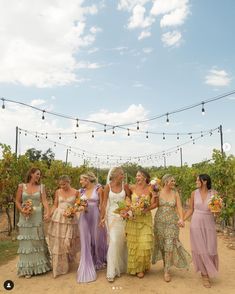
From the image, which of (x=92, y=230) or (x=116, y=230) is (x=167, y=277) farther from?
(x=92, y=230)

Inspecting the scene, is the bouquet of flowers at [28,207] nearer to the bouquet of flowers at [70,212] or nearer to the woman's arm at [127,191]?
the bouquet of flowers at [70,212]

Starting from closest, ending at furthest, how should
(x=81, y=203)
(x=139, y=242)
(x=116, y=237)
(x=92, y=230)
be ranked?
1. (x=139, y=242)
2. (x=116, y=237)
3. (x=81, y=203)
4. (x=92, y=230)

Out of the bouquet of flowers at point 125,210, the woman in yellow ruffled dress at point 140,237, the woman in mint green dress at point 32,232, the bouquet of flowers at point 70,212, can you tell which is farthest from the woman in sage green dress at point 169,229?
the woman in mint green dress at point 32,232

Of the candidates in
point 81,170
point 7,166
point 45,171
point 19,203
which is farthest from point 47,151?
point 19,203

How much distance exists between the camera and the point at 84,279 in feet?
19.9

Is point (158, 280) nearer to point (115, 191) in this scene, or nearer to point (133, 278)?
point (133, 278)

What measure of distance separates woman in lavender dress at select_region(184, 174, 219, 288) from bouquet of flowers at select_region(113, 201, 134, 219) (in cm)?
103

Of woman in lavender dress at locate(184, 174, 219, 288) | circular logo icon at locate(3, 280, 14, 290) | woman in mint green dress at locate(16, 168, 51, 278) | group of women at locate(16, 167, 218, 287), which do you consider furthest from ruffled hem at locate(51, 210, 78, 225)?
woman in lavender dress at locate(184, 174, 219, 288)

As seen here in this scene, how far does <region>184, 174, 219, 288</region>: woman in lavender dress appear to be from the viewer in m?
5.95

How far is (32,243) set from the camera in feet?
21.1

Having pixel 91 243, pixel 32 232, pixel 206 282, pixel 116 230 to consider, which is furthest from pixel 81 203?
pixel 206 282

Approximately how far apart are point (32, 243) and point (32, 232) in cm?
19

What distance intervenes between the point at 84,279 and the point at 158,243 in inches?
56.4

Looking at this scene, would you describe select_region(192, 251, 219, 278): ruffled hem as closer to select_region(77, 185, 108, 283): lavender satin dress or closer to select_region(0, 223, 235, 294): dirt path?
select_region(0, 223, 235, 294): dirt path
